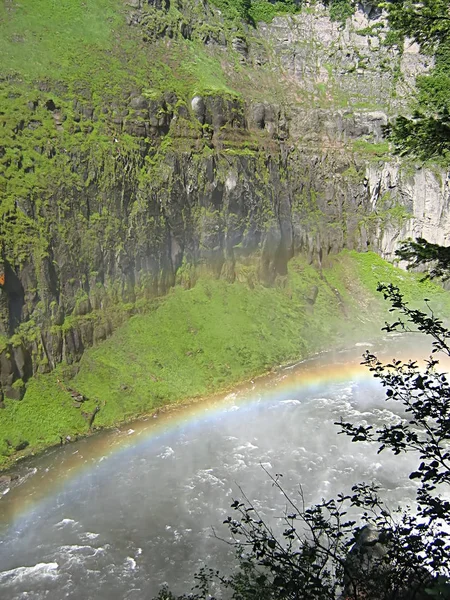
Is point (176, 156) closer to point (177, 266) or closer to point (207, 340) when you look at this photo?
point (177, 266)

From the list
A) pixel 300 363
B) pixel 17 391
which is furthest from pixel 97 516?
pixel 300 363

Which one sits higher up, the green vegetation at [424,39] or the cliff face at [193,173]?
the green vegetation at [424,39]

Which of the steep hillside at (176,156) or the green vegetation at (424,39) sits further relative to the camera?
the steep hillside at (176,156)

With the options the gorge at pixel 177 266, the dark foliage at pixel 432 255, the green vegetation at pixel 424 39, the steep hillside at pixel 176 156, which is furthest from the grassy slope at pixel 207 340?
the green vegetation at pixel 424 39

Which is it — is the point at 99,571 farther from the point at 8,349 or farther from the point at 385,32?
the point at 385,32

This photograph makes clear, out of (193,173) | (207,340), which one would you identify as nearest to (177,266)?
(207,340)

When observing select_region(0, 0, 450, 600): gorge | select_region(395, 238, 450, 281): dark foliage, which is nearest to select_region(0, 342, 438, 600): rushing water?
select_region(0, 0, 450, 600): gorge

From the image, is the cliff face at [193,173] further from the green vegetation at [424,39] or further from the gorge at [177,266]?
the green vegetation at [424,39]

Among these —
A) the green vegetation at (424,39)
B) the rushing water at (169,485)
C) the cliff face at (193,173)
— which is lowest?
the rushing water at (169,485)
